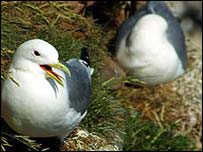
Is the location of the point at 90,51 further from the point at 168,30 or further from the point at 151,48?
the point at 168,30

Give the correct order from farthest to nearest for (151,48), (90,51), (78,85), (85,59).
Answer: (151,48) → (90,51) → (85,59) → (78,85)

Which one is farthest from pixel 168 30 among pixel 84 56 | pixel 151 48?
pixel 84 56

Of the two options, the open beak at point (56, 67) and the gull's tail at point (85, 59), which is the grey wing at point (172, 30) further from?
the open beak at point (56, 67)

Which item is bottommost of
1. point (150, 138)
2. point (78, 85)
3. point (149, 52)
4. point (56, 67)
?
point (150, 138)

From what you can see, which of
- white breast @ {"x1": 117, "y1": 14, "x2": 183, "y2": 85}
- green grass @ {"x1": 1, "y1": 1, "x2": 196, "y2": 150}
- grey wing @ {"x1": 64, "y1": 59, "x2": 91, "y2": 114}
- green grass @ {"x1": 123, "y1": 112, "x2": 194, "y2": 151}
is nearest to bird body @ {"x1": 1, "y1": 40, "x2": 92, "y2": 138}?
grey wing @ {"x1": 64, "y1": 59, "x2": 91, "y2": 114}

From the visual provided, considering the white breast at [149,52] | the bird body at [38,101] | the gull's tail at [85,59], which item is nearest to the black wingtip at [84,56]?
the gull's tail at [85,59]

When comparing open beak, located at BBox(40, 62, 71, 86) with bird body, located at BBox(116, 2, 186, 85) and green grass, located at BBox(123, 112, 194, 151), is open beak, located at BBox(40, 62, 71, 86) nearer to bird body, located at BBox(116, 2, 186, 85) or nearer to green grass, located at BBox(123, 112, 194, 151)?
green grass, located at BBox(123, 112, 194, 151)

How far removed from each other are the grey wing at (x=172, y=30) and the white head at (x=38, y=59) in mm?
1171

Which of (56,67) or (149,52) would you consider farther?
(149,52)

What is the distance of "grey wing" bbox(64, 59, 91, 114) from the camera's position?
179 cm

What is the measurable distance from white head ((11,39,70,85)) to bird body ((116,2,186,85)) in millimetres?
1076

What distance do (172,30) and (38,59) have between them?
1248mm

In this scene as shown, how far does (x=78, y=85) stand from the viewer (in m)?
1.85

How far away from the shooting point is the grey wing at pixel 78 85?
1.79 meters
